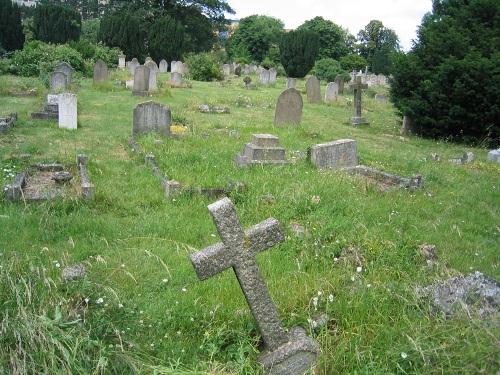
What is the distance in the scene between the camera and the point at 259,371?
10.5ft

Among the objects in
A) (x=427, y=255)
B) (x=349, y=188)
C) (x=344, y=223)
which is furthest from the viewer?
(x=349, y=188)

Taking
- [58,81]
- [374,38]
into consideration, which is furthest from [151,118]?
[374,38]

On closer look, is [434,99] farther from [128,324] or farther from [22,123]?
[128,324]

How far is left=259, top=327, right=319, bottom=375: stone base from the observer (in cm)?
322

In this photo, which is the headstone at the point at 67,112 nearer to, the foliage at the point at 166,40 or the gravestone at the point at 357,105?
the gravestone at the point at 357,105

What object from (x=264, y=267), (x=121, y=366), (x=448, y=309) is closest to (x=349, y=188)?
(x=264, y=267)

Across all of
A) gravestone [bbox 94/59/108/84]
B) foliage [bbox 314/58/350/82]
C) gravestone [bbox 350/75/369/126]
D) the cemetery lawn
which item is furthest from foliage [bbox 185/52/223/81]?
the cemetery lawn

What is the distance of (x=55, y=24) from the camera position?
41.1 metres

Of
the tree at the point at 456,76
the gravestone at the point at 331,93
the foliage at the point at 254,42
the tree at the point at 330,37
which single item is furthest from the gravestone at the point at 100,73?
the tree at the point at 330,37

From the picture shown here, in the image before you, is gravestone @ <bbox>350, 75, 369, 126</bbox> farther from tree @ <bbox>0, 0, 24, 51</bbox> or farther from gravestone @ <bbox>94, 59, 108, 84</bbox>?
tree @ <bbox>0, 0, 24, 51</bbox>

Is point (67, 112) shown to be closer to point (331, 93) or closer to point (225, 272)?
point (225, 272)

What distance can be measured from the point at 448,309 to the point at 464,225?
3.72 meters

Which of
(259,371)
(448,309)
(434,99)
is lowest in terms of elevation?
(259,371)

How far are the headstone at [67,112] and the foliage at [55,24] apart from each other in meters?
31.2
